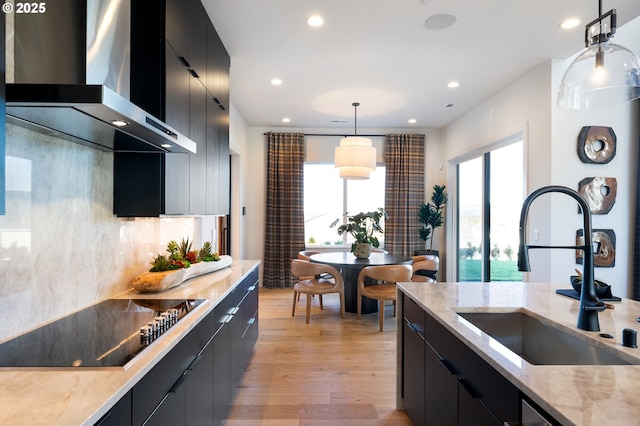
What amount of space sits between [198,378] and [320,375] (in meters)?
1.44

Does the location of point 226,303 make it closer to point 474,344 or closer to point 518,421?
point 474,344

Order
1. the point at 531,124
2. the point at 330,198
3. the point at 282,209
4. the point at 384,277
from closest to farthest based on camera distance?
the point at 531,124 → the point at 384,277 → the point at 282,209 → the point at 330,198

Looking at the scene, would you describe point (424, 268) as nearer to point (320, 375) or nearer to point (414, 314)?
point (320, 375)

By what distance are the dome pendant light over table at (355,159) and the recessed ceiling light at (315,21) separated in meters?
1.72

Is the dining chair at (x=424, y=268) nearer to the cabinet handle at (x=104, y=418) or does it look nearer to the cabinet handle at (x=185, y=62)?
the cabinet handle at (x=185, y=62)

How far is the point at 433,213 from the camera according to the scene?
588cm

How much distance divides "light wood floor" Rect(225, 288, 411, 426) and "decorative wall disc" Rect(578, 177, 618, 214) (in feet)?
8.00

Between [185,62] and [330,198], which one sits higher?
[185,62]

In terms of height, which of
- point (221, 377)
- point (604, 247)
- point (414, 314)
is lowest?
point (221, 377)

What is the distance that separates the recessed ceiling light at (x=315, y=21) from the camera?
8.83 ft

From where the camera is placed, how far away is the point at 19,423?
754 millimetres

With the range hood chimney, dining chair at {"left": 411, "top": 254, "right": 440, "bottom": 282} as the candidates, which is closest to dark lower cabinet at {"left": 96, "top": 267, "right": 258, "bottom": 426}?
the range hood chimney

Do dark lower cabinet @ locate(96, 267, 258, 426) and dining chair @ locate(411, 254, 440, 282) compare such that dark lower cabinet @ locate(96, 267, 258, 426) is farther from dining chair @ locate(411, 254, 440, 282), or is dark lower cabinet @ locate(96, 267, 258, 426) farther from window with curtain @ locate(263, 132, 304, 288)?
window with curtain @ locate(263, 132, 304, 288)

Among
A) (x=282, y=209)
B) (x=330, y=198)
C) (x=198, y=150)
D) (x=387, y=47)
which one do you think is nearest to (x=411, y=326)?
(x=198, y=150)
